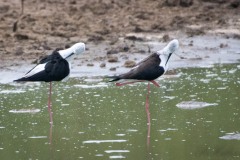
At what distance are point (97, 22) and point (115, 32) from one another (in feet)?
2.26

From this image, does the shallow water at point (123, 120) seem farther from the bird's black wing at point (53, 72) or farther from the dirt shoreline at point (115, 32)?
the dirt shoreline at point (115, 32)

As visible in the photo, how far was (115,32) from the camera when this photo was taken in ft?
50.1

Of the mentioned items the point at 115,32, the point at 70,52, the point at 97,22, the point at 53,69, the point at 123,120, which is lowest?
the point at 123,120

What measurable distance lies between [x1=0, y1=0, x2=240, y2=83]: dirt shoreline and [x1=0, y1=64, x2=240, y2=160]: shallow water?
1.23 meters

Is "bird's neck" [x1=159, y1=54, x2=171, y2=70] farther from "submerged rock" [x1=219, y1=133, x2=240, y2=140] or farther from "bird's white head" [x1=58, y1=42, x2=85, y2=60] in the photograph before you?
"submerged rock" [x1=219, y1=133, x2=240, y2=140]

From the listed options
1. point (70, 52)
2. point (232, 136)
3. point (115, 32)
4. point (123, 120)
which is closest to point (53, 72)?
point (70, 52)

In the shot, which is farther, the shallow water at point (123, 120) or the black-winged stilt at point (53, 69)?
the black-winged stilt at point (53, 69)

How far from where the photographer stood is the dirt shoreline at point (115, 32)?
44.2 ft

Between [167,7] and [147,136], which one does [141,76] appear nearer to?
[147,136]

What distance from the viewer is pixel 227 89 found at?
442 inches

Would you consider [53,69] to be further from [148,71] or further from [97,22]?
[97,22]

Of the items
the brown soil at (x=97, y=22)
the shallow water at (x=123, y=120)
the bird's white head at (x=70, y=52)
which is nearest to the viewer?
the shallow water at (x=123, y=120)

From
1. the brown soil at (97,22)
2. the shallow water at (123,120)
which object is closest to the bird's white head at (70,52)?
the shallow water at (123,120)

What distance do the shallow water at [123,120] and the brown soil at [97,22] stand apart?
2.07 m
